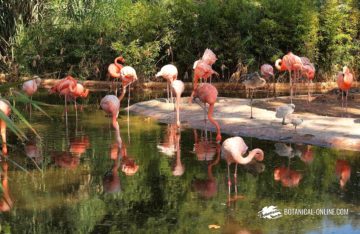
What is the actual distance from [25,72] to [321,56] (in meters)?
8.74

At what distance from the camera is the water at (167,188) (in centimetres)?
575

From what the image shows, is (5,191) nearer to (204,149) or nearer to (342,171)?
(204,149)

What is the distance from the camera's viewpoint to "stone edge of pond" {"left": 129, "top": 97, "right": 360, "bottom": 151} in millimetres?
9492

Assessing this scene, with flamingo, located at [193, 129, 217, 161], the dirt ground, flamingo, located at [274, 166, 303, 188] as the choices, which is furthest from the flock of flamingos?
the dirt ground

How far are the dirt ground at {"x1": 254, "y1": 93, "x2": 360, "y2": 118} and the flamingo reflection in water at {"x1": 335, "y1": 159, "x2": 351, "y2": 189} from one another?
12.4 feet

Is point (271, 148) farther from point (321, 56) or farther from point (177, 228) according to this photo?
point (321, 56)

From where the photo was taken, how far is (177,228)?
5.63 meters

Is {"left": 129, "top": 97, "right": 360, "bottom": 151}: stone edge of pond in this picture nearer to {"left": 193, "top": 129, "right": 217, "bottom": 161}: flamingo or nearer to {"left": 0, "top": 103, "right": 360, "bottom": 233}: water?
{"left": 0, "top": 103, "right": 360, "bottom": 233}: water

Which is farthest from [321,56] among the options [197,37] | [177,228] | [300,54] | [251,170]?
[177,228]

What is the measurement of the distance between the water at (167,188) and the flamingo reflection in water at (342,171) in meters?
0.01

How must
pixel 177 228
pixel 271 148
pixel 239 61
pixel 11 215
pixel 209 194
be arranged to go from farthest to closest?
pixel 239 61, pixel 271 148, pixel 209 194, pixel 11 215, pixel 177 228

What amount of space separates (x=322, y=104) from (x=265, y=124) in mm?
2792

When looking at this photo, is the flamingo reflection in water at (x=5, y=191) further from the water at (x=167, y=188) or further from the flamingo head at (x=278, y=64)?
the flamingo head at (x=278, y=64)

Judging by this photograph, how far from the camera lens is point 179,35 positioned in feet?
62.2
